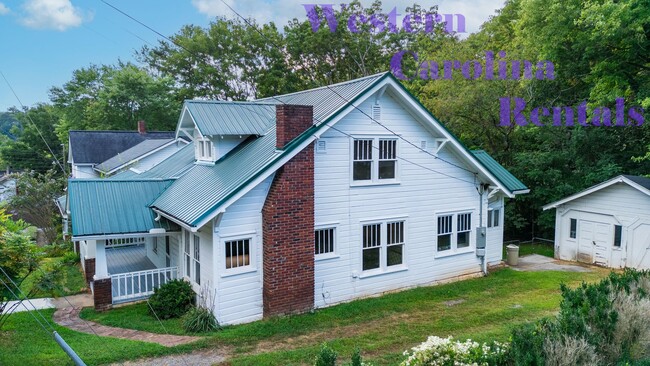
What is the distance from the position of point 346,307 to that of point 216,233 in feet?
14.1

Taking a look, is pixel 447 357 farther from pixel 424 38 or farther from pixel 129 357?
pixel 424 38

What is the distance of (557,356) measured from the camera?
254 inches

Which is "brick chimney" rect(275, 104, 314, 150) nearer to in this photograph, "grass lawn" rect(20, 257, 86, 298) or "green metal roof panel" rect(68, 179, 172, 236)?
"green metal roof panel" rect(68, 179, 172, 236)

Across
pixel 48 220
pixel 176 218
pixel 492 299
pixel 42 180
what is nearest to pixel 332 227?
pixel 176 218

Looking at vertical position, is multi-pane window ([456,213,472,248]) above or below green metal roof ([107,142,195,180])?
below

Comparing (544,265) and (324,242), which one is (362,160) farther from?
(544,265)

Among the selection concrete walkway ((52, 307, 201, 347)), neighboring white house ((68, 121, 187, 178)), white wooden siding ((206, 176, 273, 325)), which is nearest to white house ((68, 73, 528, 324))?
white wooden siding ((206, 176, 273, 325))

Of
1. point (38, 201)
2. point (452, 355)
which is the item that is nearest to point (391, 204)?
point (452, 355)

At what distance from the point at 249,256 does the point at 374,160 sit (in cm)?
471

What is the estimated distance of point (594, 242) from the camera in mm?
18359

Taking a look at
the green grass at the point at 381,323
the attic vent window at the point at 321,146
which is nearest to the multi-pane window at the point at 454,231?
the green grass at the point at 381,323

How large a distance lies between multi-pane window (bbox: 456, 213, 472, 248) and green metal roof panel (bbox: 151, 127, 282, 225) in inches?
→ 289

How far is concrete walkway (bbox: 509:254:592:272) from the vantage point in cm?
1758

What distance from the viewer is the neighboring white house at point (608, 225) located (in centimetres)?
1667
